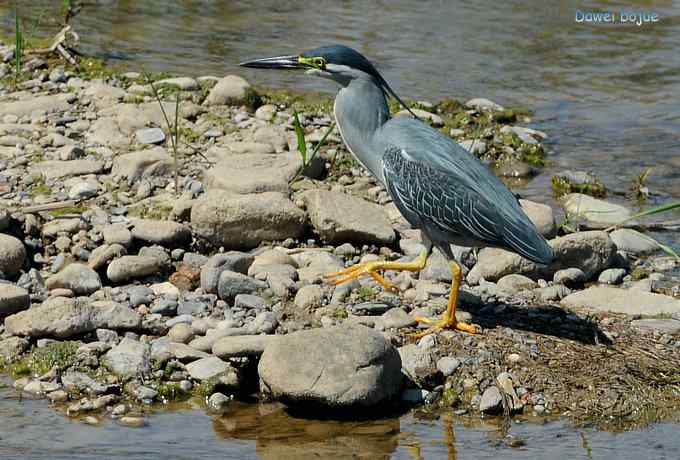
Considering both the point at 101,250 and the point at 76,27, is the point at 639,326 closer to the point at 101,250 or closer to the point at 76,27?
the point at 101,250

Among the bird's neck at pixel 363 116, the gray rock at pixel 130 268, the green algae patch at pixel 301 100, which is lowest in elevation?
the gray rock at pixel 130 268

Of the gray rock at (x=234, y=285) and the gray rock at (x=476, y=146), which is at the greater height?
the gray rock at (x=476, y=146)

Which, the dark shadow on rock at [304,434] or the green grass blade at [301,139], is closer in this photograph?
the dark shadow on rock at [304,434]

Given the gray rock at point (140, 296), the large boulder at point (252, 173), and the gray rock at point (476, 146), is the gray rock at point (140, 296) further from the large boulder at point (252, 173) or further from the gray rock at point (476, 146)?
the gray rock at point (476, 146)

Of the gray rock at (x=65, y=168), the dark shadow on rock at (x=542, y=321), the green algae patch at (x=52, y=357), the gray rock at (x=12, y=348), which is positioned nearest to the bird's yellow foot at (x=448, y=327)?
the dark shadow on rock at (x=542, y=321)

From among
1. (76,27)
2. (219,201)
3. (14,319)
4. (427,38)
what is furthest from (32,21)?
(14,319)

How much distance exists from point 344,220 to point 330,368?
82.6 inches

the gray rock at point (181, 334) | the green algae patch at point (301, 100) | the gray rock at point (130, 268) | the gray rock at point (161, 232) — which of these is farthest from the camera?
the green algae patch at point (301, 100)

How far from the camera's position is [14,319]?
5684mm

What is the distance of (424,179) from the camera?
5855 millimetres

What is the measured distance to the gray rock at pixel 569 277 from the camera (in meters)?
6.86

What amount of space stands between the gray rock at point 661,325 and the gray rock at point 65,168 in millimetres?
3939

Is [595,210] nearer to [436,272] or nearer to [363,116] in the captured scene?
[436,272]

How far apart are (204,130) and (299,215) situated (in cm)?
217
